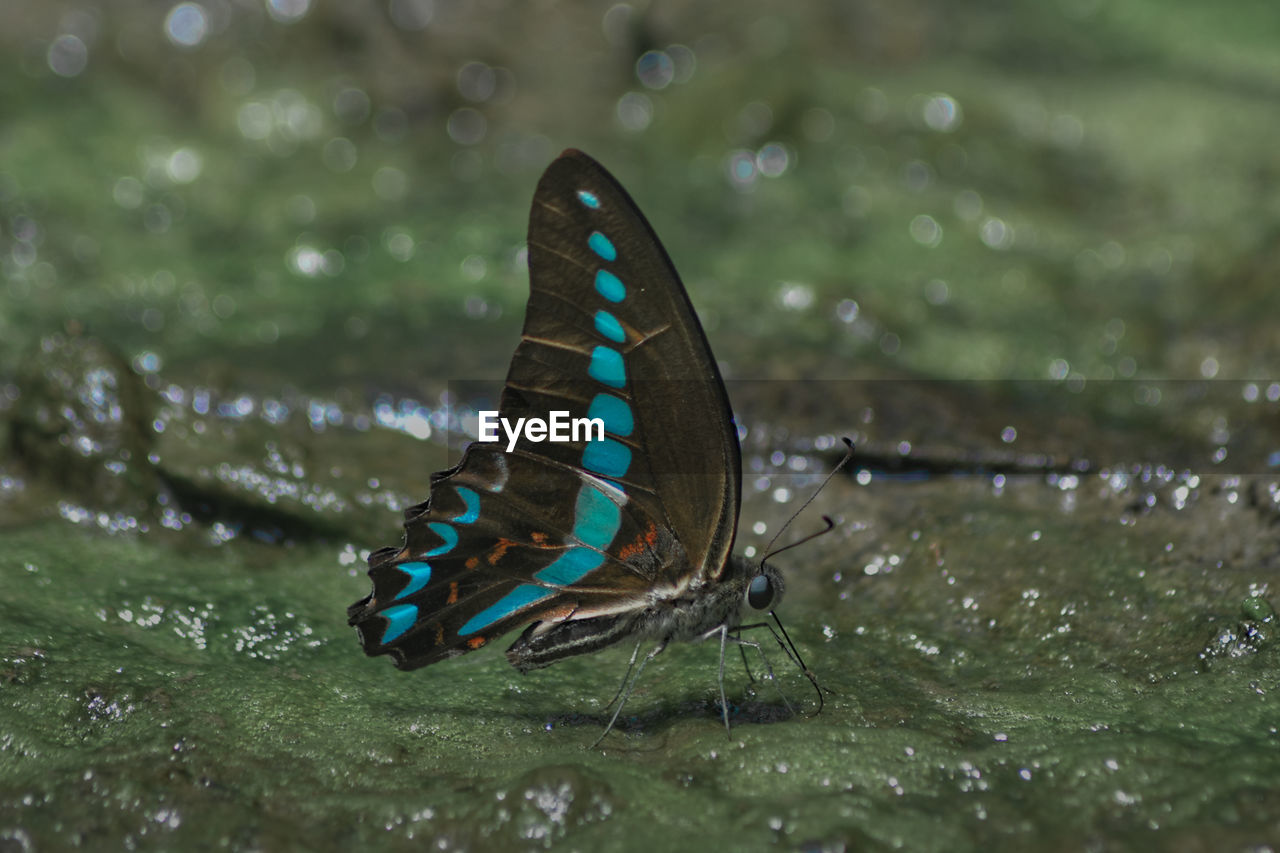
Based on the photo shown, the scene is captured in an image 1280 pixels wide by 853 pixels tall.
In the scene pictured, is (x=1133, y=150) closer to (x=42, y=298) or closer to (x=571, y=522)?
(x=571, y=522)

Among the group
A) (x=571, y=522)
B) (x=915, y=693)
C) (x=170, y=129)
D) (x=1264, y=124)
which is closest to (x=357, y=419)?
(x=571, y=522)

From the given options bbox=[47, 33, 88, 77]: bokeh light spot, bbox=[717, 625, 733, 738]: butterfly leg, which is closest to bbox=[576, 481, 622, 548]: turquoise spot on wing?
bbox=[717, 625, 733, 738]: butterfly leg

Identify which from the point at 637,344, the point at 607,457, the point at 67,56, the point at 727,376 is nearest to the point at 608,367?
the point at 637,344

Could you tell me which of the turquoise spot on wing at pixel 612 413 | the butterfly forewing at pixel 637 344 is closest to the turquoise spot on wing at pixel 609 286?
the butterfly forewing at pixel 637 344

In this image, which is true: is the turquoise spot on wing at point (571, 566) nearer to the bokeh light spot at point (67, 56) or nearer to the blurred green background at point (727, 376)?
the blurred green background at point (727, 376)

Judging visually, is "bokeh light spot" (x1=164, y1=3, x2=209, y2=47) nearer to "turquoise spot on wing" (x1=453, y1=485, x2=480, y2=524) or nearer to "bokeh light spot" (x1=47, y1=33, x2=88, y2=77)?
"bokeh light spot" (x1=47, y1=33, x2=88, y2=77)

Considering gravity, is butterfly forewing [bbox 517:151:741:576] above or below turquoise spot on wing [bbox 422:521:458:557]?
above
